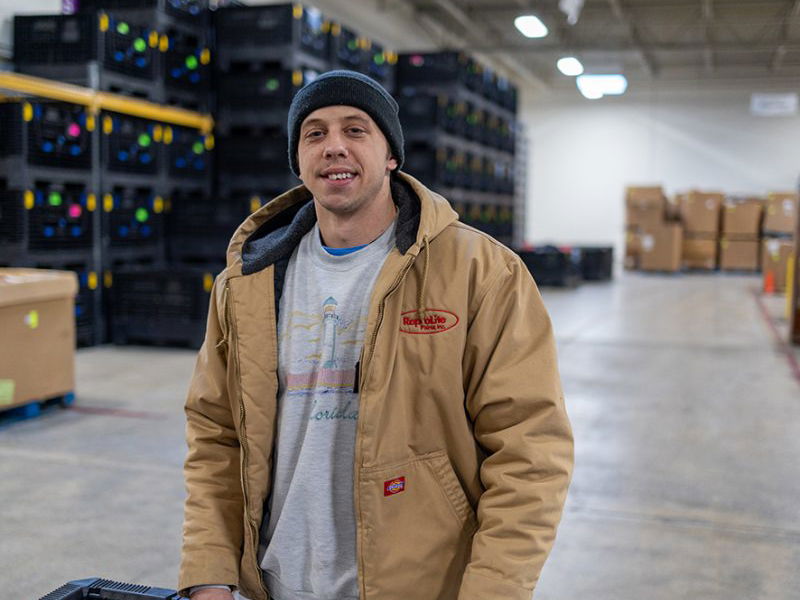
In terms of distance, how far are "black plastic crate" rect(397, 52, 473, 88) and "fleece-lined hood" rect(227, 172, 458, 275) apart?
965cm

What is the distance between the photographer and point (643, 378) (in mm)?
7000

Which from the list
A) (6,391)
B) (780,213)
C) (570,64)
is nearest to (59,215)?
(6,391)

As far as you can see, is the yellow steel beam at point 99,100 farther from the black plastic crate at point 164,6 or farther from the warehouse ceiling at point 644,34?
the warehouse ceiling at point 644,34

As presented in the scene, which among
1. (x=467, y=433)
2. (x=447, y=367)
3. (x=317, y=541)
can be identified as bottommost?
(x=317, y=541)

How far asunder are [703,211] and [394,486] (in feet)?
65.3

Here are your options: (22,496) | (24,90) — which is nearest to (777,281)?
(24,90)

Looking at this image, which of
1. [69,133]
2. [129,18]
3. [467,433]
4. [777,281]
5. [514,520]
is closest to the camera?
[514,520]

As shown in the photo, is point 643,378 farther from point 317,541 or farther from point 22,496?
point 317,541

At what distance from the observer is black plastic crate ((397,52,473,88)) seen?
11.2 meters

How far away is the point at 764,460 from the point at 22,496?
373cm

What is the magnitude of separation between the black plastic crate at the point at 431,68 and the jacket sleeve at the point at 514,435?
32.8ft

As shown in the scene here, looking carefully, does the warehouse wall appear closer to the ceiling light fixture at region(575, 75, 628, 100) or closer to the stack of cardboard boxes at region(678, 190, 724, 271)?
the ceiling light fixture at region(575, 75, 628, 100)

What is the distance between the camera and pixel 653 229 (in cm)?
1969

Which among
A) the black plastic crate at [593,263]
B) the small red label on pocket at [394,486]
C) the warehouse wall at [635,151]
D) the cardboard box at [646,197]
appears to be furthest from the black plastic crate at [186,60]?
the warehouse wall at [635,151]
